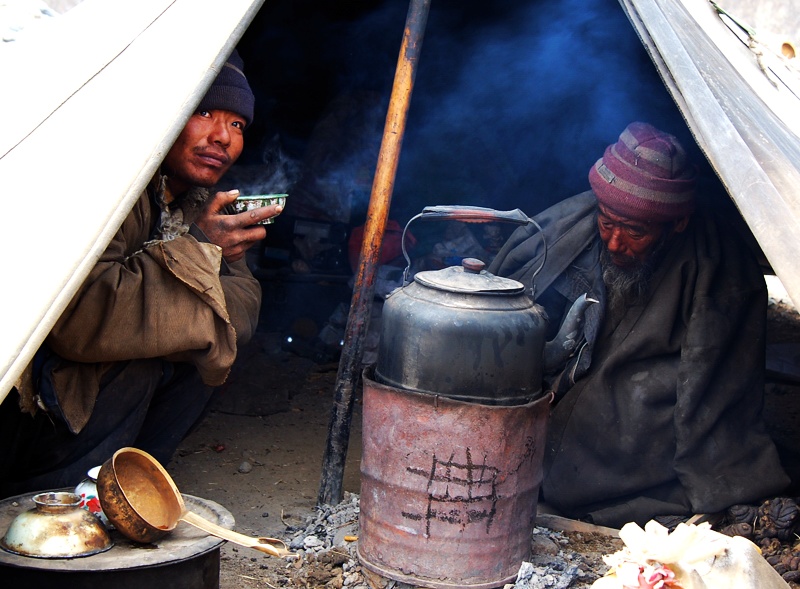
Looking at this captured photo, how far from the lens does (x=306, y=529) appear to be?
11.3 feet

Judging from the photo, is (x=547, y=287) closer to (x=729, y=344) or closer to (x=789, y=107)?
(x=729, y=344)

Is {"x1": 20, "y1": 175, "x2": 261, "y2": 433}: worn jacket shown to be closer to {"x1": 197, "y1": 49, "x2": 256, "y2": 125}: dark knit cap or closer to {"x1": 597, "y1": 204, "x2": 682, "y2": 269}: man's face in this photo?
{"x1": 197, "y1": 49, "x2": 256, "y2": 125}: dark knit cap

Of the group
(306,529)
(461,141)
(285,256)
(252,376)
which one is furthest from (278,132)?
(306,529)

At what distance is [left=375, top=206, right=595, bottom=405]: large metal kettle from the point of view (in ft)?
9.07

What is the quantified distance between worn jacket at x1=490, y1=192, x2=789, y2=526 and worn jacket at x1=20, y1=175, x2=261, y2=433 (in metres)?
1.64

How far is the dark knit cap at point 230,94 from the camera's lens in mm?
3154

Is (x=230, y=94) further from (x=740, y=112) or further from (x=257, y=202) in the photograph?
(x=740, y=112)

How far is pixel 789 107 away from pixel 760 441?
1.42m

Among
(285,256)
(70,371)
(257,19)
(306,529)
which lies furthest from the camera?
(285,256)

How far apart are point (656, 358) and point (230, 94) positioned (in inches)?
84.8

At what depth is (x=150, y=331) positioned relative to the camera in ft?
8.85

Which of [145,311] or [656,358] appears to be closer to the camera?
[145,311]

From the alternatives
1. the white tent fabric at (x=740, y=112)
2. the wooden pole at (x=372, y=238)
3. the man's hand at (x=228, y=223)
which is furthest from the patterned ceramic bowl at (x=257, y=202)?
the white tent fabric at (x=740, y=112)

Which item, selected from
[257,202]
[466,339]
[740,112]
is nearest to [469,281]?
[466,339]
